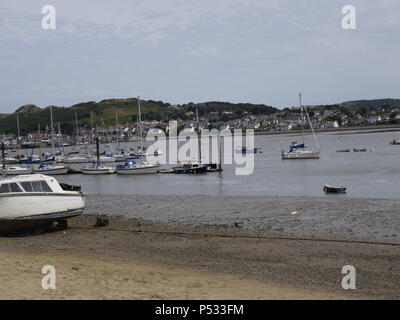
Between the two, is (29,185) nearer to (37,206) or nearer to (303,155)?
(37,206)

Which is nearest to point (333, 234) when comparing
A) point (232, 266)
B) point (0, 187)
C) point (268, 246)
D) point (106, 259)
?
point (268, 246)

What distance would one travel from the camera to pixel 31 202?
17609mm

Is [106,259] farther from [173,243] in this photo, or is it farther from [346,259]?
[346,259]

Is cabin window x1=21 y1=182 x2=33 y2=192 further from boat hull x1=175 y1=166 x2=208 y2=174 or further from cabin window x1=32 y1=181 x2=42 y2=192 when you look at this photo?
boat hull x1=175 y1=166 x2=208 y2=174

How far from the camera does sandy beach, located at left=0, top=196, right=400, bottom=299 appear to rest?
10.4 metres

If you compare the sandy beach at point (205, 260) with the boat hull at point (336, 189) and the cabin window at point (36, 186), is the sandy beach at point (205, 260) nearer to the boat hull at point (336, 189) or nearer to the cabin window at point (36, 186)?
the cabin window at point (36, 186)

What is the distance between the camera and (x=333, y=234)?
18.9 meters

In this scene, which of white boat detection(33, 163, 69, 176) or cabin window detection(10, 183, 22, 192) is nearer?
cabin window detection(10, 183, 22, 192)

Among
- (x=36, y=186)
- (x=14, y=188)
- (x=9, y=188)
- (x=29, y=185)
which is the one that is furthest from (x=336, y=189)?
(x=9, y=188)

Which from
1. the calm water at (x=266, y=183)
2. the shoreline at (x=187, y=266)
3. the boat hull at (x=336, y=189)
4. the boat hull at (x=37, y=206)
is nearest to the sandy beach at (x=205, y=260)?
the shoreline at (x=187, y=266)

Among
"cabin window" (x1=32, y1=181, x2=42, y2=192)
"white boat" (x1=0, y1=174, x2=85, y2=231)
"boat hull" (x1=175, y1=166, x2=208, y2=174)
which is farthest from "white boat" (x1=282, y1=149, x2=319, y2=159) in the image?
"cabin window" (x1=32, y1=181, x2=42, y2=192)

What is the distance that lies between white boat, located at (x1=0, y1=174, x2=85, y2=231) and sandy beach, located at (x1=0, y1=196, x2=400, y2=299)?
58cm
